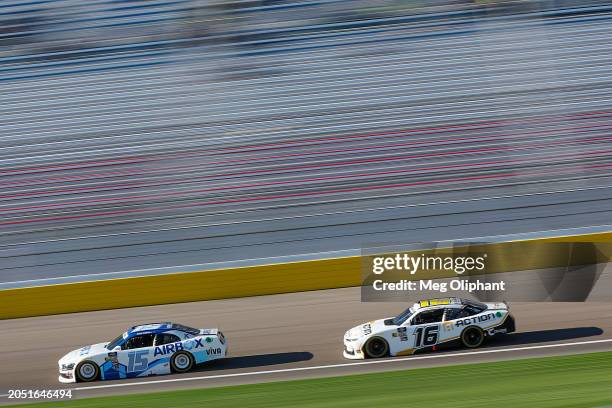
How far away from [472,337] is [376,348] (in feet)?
4.30

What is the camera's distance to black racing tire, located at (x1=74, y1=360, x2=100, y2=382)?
36.9 ft

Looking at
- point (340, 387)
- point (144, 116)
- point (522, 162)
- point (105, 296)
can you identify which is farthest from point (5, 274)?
point (522, 162)

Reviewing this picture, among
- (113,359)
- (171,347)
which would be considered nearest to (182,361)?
(171,347)

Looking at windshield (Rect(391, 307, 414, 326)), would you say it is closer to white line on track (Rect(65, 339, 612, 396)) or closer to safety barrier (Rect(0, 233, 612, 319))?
white line on track (Rect(65, 339, 612, 396))

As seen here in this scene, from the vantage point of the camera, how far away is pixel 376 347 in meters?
11.1

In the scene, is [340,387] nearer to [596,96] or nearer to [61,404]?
[61,404]

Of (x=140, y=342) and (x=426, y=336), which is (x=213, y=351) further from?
(x=426, y=336)

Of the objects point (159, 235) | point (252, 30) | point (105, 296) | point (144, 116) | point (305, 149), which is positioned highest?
point (252, 30)

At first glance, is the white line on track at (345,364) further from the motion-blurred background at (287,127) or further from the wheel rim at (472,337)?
Answer: the motion-blurred background at (287,127)

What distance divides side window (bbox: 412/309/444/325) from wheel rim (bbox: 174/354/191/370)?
124 inches

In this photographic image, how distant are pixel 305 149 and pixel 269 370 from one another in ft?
19.6

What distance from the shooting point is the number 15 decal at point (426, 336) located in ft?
36.1

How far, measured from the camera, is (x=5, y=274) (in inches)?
607

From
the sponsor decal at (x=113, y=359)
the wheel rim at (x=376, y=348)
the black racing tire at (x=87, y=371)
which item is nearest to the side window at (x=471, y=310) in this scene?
the wheel rim at (x=376, y=348)
